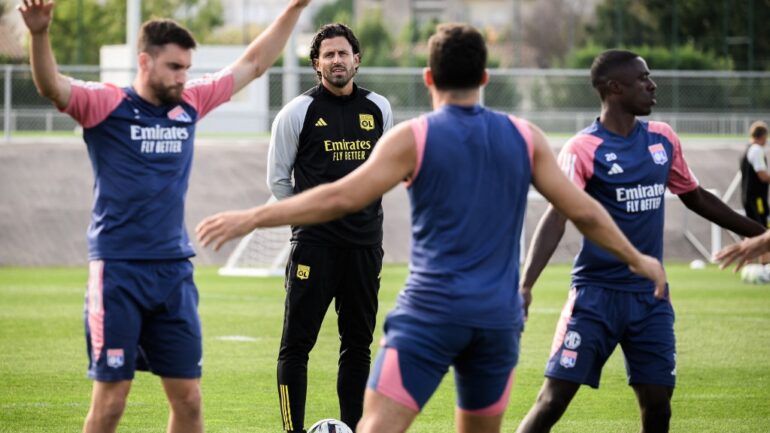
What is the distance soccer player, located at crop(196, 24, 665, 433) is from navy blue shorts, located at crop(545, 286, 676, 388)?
1330 millimetres

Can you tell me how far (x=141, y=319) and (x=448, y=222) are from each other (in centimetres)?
172

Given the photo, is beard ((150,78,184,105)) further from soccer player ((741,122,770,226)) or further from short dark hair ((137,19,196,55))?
soccer player ((741,122,770,226))

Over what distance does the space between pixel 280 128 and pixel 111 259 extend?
2205 millimetres

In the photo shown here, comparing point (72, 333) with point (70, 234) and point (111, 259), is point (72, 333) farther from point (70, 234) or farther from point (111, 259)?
point (70, 234)

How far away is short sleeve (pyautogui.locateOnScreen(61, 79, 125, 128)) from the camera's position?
5.89 metres

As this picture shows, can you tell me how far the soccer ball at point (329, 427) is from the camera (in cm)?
750

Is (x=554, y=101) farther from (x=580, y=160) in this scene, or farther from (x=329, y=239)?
(x=580, y=160)

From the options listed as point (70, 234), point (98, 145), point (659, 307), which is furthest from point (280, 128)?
point (70, 234)

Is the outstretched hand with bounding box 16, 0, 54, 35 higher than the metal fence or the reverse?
higher

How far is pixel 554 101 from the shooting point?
42.4 m

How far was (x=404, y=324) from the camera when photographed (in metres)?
5.20

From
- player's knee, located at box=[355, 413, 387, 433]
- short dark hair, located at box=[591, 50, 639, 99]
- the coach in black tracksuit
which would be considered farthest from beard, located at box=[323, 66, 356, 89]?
player's knee, located at box=[355, 413, 387, 433]

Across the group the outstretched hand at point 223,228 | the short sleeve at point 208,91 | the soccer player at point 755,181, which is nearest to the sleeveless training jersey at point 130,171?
the short sleeve at point 208,91

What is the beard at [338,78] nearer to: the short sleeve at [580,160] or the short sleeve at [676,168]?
the short sleeve at [580,160]
